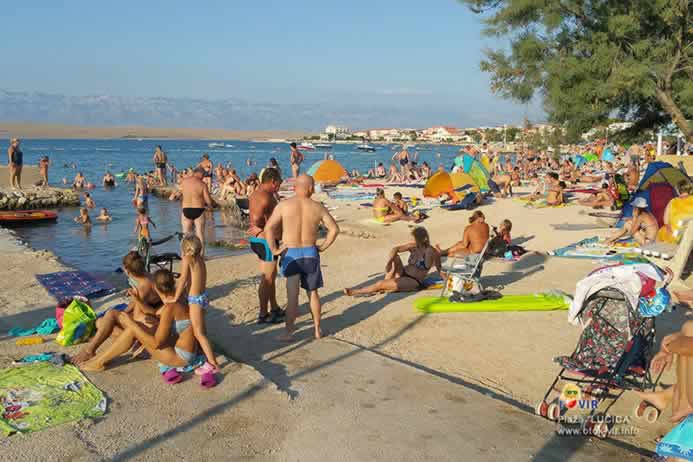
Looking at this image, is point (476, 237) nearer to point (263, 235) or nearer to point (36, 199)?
point (263, 235)

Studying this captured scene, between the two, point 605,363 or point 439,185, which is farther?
point 439,185

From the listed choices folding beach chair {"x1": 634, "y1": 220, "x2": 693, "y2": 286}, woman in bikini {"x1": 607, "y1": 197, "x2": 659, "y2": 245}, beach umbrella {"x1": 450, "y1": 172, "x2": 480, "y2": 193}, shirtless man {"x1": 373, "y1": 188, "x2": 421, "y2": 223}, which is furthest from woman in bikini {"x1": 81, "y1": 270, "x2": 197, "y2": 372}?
beach umbrella {"x1": 450, "y1": 172, "x2": 480, "y2": 193}

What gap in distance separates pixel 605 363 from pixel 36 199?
19.8 meters

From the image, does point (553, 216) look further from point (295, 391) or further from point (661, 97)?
point (295, 391)

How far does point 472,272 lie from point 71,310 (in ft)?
14.1

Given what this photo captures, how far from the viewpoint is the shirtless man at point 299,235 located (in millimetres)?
5727

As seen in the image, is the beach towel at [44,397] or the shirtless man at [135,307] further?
the shirtless man at [135,307]

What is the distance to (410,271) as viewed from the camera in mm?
8078

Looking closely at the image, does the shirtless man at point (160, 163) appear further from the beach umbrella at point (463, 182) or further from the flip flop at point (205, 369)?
the flip flop at point (205, 369)

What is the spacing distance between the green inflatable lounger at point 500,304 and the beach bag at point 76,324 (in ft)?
11.5

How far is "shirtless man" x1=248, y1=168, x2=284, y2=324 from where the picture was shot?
253 inches

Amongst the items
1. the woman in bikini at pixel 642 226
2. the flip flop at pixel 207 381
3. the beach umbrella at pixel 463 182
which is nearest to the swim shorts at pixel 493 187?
the beach umbrella at pixel 463 182

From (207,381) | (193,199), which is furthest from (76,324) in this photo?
(193,199)

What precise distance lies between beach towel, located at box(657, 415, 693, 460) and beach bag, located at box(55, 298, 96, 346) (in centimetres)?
460
